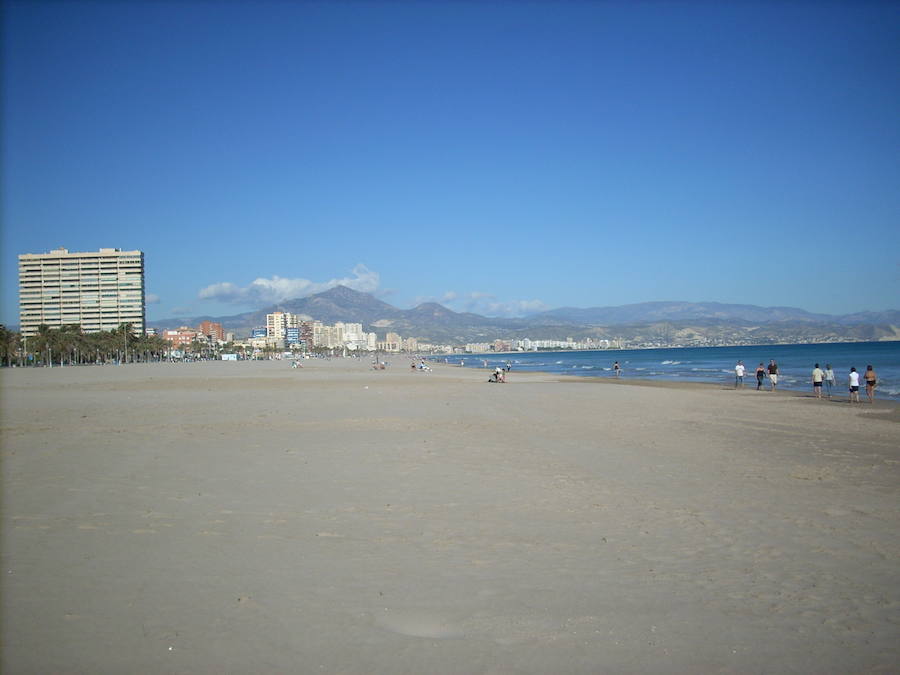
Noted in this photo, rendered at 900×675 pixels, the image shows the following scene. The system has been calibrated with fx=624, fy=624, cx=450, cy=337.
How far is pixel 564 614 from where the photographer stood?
437 centimetres

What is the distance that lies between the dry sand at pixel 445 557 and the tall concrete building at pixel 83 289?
18383cm

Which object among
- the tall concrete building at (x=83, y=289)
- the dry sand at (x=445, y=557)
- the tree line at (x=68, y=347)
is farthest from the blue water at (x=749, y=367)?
the tall concrete building at (x=83, y=289)

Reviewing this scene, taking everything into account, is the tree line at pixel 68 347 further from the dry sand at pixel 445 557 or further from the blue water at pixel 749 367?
the dry sand at pixel 445 557

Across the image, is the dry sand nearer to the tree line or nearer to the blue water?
the blue water

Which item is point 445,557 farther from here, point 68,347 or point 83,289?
point 83,289

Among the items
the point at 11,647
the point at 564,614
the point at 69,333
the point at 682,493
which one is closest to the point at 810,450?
the point at 682,493

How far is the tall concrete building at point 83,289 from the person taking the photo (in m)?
173

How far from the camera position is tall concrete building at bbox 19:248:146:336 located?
17288 centimetres

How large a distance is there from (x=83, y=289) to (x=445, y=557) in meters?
200

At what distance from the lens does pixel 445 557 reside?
5527 millimetres

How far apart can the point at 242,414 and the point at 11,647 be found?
564 inches

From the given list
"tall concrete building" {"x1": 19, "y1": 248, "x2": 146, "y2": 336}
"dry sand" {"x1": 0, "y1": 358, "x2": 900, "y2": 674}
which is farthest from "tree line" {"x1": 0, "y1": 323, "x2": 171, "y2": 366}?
"dry sand" {"x1": 0, "y1": 358, "x2": 900, "y2": 674}

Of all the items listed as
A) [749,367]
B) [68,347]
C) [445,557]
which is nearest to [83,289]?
[68,347]

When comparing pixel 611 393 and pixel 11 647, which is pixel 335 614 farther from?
pixel 611 393
